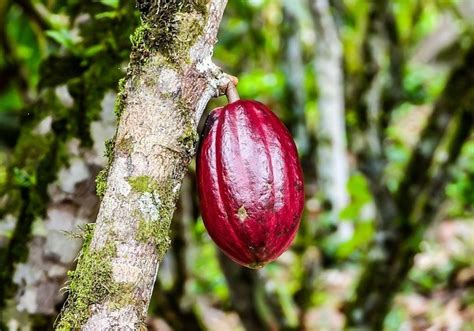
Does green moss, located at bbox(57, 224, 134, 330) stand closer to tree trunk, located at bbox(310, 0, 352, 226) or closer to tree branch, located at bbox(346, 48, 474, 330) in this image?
tree branch, located at bbox(346, 48, 474, 330)

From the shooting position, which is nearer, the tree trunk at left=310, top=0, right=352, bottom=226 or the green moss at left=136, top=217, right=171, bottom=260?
the green moss at left=136, top=217, right=171, bottom=260

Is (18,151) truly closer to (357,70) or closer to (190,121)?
(190,121)

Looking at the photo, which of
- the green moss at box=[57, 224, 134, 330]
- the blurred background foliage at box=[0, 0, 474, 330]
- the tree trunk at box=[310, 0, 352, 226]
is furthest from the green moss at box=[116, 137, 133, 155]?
the tree trunk at box=[310, 0, 352, 226]

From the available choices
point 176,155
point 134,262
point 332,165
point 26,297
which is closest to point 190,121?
point 176,155

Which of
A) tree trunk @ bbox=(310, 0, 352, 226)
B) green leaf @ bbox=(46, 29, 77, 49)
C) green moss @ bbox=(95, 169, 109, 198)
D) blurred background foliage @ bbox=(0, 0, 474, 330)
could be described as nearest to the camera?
green moss @ bbox=(95, 169, 109, 198)

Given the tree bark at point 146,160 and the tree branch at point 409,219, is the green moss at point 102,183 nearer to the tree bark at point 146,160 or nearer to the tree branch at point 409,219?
the tree bark at point 146,160

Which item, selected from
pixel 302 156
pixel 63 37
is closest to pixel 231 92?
pixel 63 37
